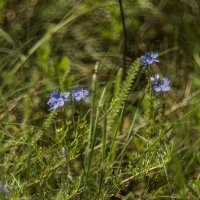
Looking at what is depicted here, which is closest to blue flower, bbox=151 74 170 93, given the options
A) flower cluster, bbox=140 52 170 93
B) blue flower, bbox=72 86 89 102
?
flower cluster, bbox=140 52 170 93

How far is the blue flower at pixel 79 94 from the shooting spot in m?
1.85

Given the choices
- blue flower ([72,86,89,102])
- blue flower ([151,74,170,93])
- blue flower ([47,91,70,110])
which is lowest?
blue flower ([151,74,170,93])

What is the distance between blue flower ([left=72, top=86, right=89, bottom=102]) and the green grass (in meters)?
0.03

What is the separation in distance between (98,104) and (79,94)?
5.3 inches

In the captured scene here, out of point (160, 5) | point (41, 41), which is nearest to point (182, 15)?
point (160, 5)

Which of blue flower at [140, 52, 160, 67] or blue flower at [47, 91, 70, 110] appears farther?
blue flower at [140, 52, 160, 67]

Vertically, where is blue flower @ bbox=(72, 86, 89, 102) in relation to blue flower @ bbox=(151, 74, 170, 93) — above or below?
above

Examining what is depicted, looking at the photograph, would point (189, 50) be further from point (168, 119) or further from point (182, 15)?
point (168, 119)

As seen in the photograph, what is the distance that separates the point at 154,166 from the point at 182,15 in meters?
Answer: 1.16

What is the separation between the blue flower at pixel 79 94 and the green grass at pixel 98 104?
3 centimetres

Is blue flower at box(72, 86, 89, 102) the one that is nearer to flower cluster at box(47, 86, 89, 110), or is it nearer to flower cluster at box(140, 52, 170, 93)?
flower cluster at box(47, 86, 89, 110)

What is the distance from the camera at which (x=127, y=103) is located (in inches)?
99.0

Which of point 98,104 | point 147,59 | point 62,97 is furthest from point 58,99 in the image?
point 147,59

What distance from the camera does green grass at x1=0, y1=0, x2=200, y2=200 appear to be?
1.85 meters
